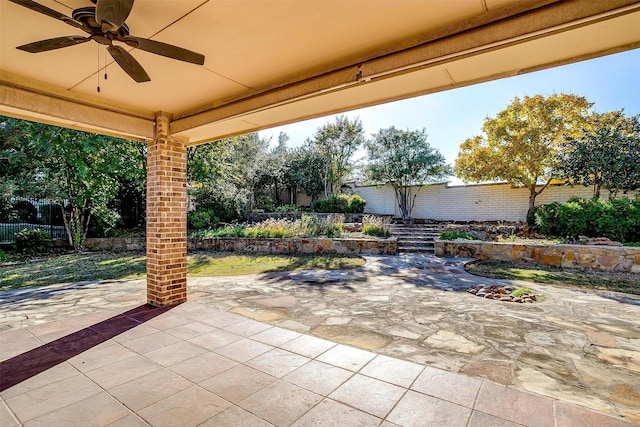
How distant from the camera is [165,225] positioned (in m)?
3.51

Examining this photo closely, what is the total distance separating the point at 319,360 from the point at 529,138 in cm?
1120

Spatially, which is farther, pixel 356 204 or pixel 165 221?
pixel 356 204

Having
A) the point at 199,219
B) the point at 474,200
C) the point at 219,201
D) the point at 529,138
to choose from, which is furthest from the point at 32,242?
the point at 529,138

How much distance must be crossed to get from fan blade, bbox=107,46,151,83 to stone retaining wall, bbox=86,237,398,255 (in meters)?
6.37

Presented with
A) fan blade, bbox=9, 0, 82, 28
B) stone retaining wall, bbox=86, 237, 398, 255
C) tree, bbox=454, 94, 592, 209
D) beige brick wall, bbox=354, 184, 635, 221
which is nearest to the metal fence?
→ stone retaining wall, bbox=86, 237, 398, 255

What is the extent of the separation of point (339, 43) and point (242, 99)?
130cm

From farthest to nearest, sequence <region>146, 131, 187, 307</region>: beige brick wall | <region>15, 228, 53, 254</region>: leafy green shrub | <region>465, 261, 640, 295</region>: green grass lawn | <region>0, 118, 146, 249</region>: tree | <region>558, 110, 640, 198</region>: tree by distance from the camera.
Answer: <region>15, 228, 53, 254</region>: leafy green shrub → <region>558, 110, 640, 198</region>: tree → <region>0, 118, 146, 249</region>: tree → <region>465, 261, 640, 295</region>: green grass lawn → <region>146, 131, 187, 307</region>: beige brick wall

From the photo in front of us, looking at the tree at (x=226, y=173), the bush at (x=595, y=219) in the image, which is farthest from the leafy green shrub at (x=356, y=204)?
the bush at (x=595, y=219)

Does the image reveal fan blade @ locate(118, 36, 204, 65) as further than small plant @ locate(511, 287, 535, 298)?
No

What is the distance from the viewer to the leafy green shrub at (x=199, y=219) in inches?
429

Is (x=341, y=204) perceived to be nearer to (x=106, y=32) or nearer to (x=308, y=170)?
(x=308, y=170)

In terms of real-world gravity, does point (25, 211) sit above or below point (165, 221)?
above

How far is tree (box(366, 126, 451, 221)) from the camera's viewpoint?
12750 mm

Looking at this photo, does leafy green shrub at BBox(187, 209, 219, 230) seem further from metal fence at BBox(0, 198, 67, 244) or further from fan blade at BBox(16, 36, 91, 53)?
fan blade at BBox(16, 36, 91, 53)
